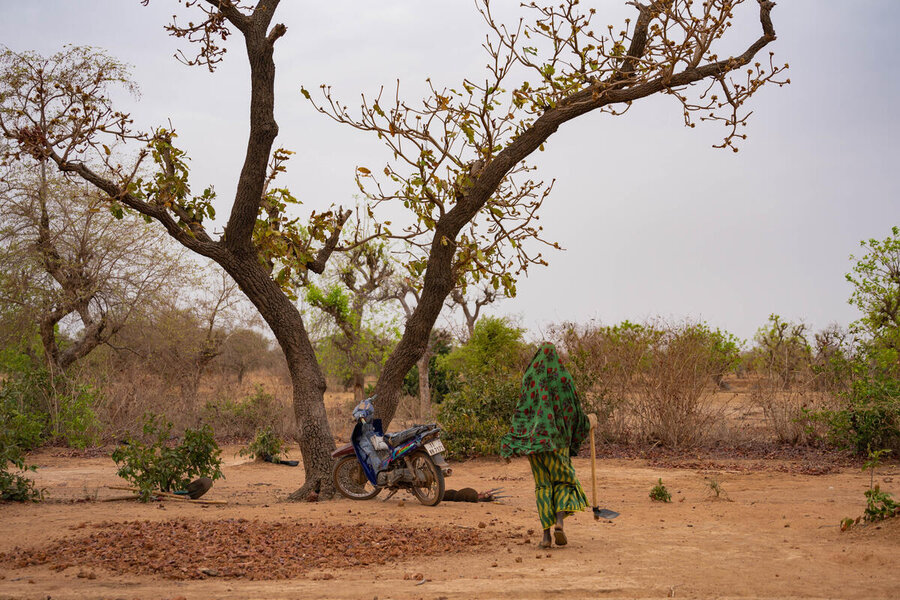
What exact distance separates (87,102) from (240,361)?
2860cm

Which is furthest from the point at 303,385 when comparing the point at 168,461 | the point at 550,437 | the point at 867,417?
the point at 867,417

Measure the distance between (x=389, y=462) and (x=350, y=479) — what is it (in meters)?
0.67

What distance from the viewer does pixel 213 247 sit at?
29.8ft

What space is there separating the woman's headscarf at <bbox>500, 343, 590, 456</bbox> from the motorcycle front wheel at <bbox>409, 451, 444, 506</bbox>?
8.48ft

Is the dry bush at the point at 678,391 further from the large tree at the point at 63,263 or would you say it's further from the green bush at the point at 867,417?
the large tree at the point at 63,263

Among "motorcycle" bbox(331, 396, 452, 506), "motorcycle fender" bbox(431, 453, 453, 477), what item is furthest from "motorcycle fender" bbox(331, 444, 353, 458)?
"motorcycle fender" bbox(431, 453, 453, 477)

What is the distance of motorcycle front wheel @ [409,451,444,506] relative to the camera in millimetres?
8969

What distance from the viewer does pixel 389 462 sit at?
9094mm

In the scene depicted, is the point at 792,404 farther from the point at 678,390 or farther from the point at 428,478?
the point at 428,478

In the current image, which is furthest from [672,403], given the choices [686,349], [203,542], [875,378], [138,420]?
[138,420]

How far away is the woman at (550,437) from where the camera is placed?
631 cm

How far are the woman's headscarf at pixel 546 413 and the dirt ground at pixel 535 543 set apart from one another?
869 millimetres

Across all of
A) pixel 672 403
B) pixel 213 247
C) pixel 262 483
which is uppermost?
pixel 213 247

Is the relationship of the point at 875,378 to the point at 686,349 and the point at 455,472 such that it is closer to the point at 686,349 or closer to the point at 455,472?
the point at 686,349
